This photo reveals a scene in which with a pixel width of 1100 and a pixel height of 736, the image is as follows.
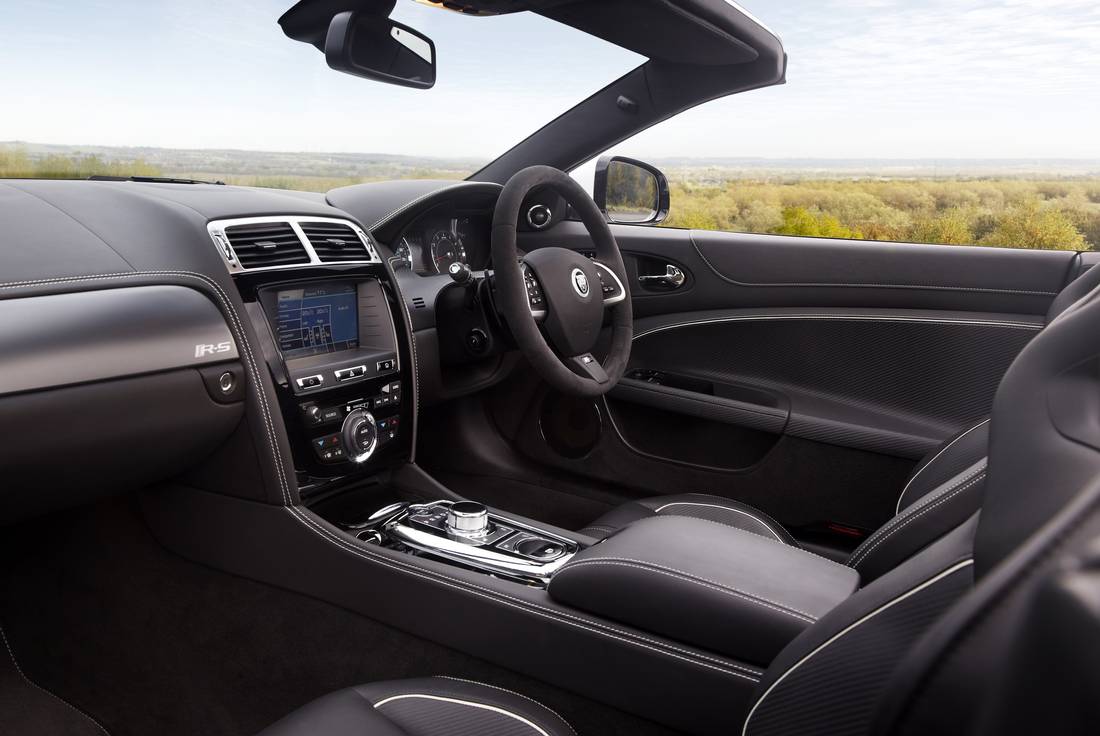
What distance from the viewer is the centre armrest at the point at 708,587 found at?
1.22m

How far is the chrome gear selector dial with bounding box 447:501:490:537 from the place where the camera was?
180 centimetres

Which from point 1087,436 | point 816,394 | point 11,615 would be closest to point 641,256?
point 816,394

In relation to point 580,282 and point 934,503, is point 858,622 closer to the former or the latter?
point 934,503

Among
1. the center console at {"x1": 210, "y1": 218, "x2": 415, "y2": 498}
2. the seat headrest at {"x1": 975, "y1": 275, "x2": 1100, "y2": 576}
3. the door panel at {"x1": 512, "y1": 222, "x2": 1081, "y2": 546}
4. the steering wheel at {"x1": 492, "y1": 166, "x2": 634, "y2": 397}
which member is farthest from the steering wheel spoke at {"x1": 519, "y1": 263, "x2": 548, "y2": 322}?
the seat headrest at {"x1": 975, "y1": 275, "x2": 1100, "y2": 576}

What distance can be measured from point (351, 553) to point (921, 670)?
132cm

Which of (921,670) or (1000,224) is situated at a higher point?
(1000,224)

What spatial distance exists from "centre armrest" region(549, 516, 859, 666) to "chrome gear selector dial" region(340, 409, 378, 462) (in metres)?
0.65

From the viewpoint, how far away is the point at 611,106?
2596 millimetres

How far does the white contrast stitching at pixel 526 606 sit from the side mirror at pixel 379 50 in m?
1.07

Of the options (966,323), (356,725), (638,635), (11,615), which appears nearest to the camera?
(356,725)

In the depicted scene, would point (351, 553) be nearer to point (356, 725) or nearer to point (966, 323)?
point (356, 725)

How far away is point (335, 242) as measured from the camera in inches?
75.7

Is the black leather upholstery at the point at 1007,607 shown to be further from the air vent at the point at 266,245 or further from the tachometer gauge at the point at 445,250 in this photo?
the tachometer gauge at the point at 445,250

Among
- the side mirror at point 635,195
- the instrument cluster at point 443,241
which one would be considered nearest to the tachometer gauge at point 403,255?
the instrument cluster at point 443,241
